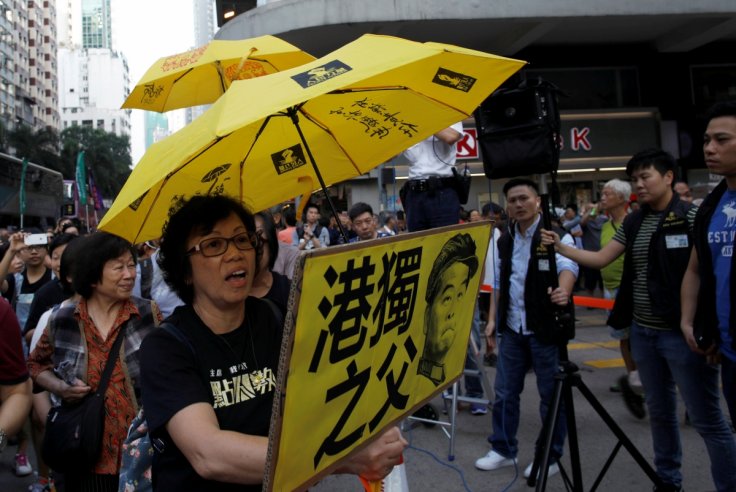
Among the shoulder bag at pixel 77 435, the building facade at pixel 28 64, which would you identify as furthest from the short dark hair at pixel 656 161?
the building facade at pixel 28 64

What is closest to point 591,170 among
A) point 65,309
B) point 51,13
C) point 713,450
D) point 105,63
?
point 713,450

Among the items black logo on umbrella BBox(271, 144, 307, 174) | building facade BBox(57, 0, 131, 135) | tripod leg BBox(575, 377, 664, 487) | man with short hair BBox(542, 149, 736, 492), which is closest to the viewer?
black logo on umbrella BBox(271, 144, 307, 174)

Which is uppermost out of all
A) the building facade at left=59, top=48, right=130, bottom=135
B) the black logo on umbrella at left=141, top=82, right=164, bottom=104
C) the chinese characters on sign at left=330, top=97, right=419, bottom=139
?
the building facade at left=59, top=48, right=130, bottom=135

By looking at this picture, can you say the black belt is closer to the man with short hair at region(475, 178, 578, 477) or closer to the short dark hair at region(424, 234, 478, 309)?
the man with short hair at region(475, 178, 578, 477)

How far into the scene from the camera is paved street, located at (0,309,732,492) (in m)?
4.04

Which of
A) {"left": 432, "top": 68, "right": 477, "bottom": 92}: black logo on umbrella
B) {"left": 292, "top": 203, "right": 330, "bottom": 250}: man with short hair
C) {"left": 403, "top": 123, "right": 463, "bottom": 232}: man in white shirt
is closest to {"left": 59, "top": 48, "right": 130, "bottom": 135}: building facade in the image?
{"left": 292, "top": 203, "right": 330, "bottom": 250}: man with short hair

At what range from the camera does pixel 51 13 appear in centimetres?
9669

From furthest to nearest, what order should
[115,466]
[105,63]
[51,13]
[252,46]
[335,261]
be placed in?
[105,63], [51,13], [252,46], [115,466], [335,261]

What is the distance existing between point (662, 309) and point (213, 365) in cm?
279

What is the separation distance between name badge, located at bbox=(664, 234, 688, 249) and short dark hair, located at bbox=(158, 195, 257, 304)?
2.66 meters

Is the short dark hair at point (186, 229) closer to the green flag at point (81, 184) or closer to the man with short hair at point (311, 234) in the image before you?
the man with short hair at point (311, 234)

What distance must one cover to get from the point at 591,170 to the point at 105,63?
142072 mm

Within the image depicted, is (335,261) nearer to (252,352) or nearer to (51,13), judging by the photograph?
(252,352)

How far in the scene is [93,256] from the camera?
10.3ft
